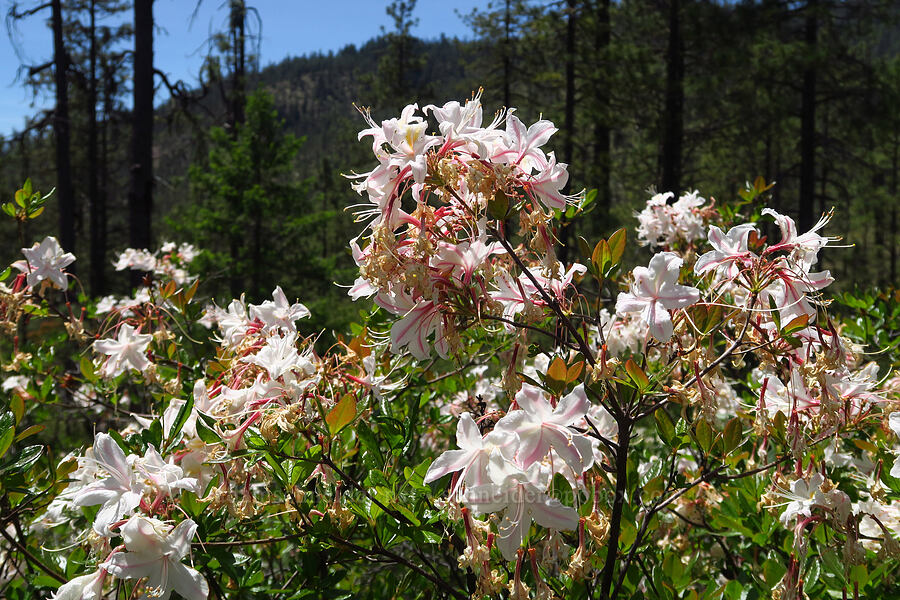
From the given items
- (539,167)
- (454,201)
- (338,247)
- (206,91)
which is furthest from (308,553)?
(338,247)

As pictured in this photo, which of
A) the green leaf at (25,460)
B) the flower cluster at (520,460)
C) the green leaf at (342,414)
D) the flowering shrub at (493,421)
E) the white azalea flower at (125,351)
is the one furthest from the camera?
the white azalea flower at (125,351)

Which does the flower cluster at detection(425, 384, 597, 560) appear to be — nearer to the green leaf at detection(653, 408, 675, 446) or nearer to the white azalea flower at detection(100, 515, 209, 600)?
the green leaf at detection(653, 408, 675, 446)

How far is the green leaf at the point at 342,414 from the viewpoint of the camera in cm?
132

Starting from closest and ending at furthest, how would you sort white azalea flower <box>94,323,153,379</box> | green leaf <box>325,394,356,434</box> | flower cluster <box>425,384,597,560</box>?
1. flower cluster <box>425,384,597,560</box>
2. green leaf <box>325,394,356,434</box>
3. white azalea flower <box>94,323,153,379</box>

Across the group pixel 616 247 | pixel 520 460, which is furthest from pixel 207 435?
pixel 616 247

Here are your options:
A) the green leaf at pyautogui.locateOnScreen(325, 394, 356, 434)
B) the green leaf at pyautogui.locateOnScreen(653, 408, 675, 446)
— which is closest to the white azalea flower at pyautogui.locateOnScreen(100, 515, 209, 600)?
the green leaf at pyautogui.locateOnScreen(325, 394, 356, 434)

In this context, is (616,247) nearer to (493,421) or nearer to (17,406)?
(493,421)

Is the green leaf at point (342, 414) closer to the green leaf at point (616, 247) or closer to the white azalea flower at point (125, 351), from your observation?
the green leaf at point (616, 247)

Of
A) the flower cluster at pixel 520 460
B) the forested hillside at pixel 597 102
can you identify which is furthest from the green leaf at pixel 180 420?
the forested hillside at pixel 597 102

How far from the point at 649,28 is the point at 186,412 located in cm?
1458

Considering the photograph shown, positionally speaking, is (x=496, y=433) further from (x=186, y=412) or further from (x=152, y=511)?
(x=186, y=412)

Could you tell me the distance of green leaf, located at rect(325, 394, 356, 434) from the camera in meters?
1.32

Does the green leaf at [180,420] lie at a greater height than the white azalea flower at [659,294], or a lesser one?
lesser

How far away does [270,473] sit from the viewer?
1.60 metres
